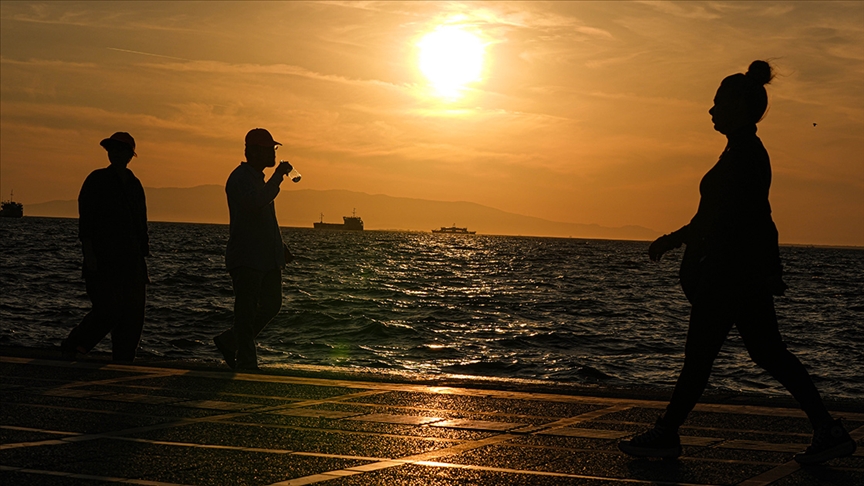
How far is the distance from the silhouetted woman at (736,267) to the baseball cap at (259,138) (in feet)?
15.4

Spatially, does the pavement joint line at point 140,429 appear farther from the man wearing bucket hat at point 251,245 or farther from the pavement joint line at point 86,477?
the man wearing bucket hat at point 251,245

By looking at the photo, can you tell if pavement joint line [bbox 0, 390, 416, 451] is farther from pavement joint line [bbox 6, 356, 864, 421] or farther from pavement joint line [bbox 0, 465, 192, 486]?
pavement joint line [bbox 6, 356, 864, 421]

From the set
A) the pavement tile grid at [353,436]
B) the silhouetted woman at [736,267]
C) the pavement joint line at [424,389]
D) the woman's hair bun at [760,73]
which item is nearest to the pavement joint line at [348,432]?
the pavement tile grid at [353,436]

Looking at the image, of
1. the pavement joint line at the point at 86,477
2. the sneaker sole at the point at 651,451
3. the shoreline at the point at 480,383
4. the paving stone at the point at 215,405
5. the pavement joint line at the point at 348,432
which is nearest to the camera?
the pavement joint line at the point at 86,477

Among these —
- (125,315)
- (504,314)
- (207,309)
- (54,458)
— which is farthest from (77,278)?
(54,458)

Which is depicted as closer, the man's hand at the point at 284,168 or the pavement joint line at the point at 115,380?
the pavement joint line at the point at 115,380

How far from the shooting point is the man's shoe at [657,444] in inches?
210

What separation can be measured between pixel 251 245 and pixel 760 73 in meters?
4.92

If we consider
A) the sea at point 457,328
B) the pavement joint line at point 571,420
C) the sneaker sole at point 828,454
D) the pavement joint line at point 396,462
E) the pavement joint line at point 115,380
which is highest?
the sneaker sole at point 828,454

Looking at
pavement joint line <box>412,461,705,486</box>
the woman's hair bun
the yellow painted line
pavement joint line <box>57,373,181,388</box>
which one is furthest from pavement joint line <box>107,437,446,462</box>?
the woman's hair bun

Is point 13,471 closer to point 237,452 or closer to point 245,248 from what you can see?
point 237,452

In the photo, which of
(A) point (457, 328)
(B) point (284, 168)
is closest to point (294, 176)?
(B) point (284, 168)

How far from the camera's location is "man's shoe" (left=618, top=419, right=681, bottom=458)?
→ 17.5 ft

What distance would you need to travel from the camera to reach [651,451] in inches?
210
